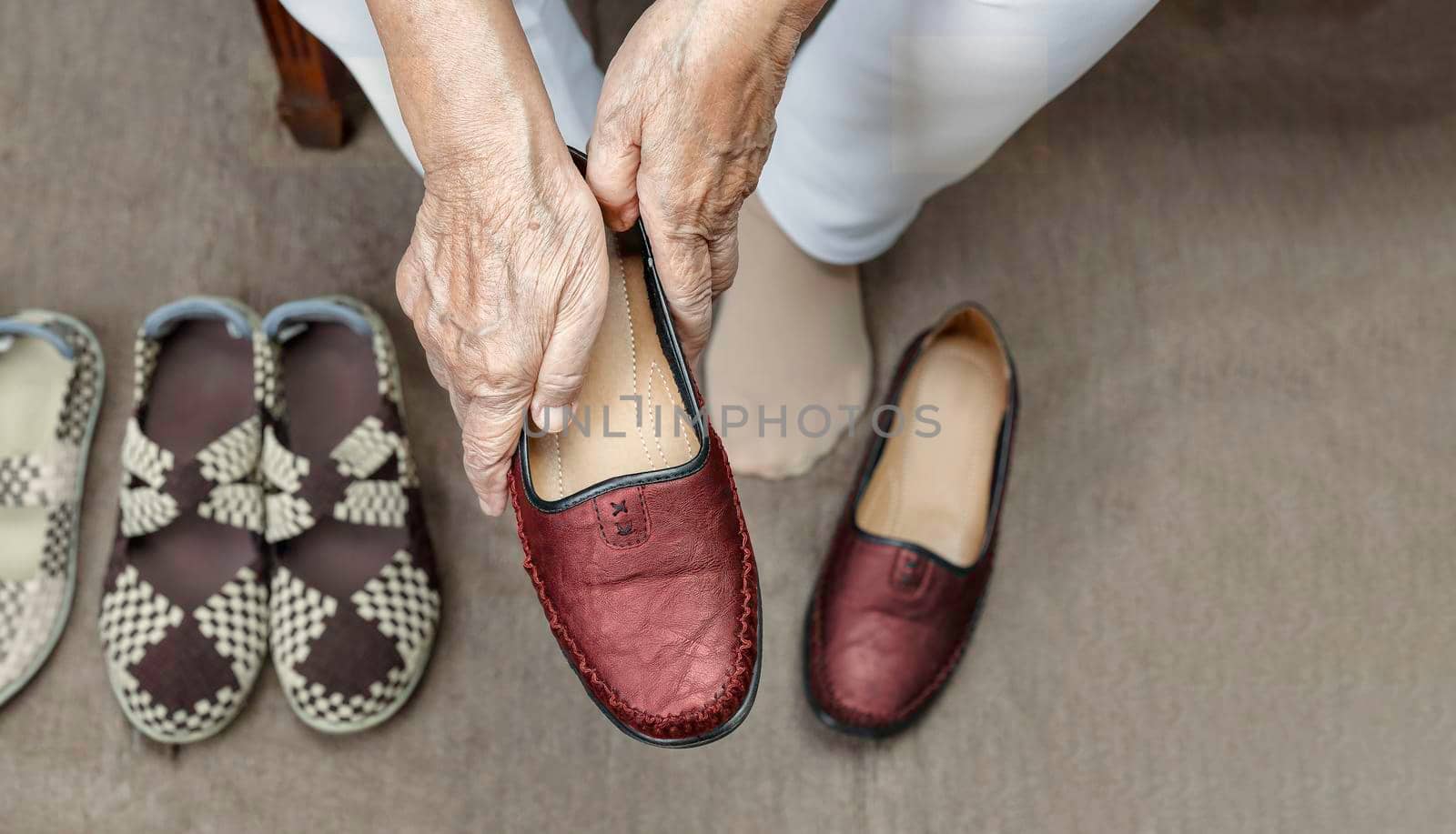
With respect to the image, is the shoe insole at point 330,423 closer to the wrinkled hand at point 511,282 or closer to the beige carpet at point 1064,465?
the beige carpet at point 1064,465

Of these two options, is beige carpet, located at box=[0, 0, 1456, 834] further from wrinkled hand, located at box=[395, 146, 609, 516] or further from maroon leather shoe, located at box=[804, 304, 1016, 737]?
wrinkled hand, located at box=[395, 146, 609, 516]

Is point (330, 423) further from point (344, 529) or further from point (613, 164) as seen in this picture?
point (613, 164)

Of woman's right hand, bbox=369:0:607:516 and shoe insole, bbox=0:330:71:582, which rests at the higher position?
woman's right hand, bbox=369:0:607:516

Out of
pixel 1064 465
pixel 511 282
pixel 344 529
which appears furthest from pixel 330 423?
pixel 1064 465

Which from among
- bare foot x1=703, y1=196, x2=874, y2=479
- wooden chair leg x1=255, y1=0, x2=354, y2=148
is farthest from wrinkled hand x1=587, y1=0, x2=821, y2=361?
wooden chair leg x1=255, y1=0, x2=354, y2=148

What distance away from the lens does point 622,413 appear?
2.48 feet

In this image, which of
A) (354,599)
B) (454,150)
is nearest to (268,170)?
(354,599)

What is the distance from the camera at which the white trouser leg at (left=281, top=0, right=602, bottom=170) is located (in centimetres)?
76

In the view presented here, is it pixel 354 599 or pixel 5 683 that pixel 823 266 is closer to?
pixel 354 599

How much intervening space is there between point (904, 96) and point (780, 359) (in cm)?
38

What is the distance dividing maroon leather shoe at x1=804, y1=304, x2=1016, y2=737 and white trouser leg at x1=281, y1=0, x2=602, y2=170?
47 centimetres

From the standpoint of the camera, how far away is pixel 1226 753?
104cm

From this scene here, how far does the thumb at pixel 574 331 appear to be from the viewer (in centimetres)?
64

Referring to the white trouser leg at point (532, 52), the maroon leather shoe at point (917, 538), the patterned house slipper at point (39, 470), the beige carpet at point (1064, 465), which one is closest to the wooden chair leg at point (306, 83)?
the beige carpet at point (1064, 465)
